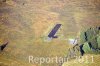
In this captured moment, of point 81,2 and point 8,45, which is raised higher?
point 81,2

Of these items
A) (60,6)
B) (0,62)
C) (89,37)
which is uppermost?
(60,6)

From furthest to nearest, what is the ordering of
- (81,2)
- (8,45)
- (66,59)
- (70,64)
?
(81,2), (8,45), (66,59), (70,64)

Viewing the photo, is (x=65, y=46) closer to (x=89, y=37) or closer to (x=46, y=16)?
(x=89, y=37)

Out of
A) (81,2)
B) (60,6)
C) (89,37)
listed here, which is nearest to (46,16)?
(60,6)

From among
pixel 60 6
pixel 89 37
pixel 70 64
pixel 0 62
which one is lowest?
pixel 0 62

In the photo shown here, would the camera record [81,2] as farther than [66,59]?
Yes

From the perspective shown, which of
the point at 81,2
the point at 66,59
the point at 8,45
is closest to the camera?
the point at 66,59

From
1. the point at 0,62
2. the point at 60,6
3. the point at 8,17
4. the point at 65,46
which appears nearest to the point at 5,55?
the point at 0,62

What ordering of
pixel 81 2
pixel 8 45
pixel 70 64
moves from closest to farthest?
1. pixel 70 64
2. pixel 8 45
3. pixel 81 2

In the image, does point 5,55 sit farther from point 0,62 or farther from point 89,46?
point 89,46
